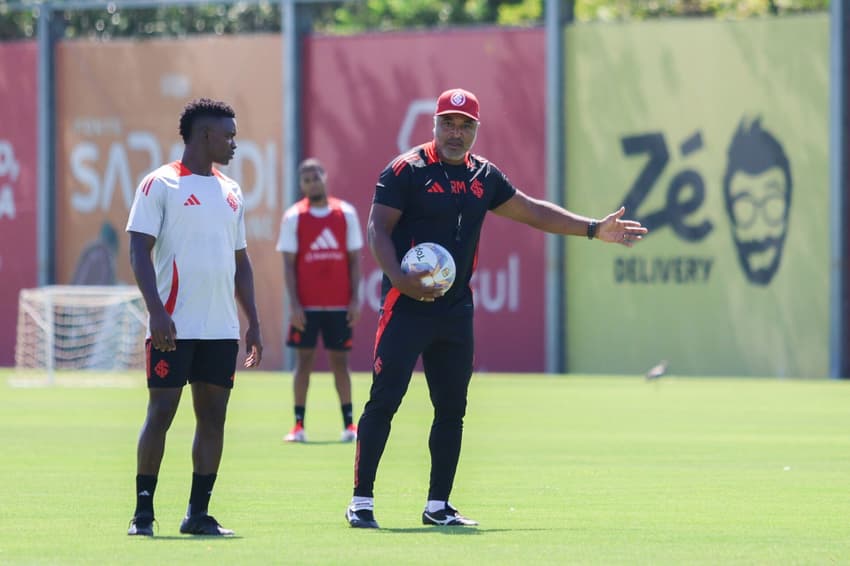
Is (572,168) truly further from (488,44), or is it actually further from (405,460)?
(405,460)

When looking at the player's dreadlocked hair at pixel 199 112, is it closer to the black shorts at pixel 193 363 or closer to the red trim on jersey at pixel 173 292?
the red trim on jersey at pixel 173 292

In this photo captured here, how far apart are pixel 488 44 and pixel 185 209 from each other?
23.1 m

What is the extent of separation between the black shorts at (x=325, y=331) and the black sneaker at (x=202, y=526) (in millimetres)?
7837

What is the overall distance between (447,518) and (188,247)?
2.15 meters

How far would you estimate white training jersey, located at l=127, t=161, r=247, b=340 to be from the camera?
34.9 ft

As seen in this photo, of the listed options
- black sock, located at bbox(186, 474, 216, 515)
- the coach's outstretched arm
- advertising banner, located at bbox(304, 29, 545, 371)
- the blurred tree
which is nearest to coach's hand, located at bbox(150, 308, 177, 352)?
black sock, located at bbox(186, 474, 216, 515)

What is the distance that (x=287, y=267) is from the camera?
744 inches

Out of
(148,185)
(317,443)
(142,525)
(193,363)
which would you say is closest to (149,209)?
(148,185)

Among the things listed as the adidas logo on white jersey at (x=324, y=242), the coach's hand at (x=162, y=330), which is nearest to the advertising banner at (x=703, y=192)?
the adidas logo on white jersey at (x=324, y=242)

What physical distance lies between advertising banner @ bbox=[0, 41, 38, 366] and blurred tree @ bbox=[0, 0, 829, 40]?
1081 mm

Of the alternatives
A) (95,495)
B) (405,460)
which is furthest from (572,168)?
(95,495)

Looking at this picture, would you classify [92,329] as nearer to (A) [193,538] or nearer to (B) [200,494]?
(B) [200,494]

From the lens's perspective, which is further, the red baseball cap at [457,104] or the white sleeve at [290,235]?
the white sleeve at [290,235]

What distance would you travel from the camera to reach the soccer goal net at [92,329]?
104 ft
